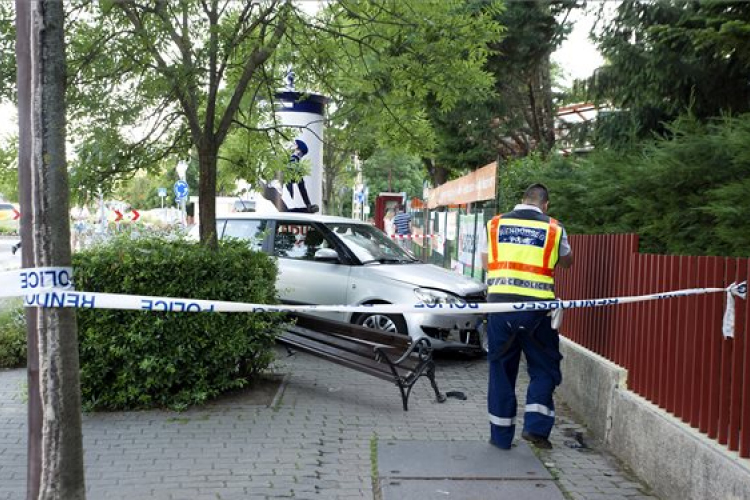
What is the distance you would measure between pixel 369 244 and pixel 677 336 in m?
5.27

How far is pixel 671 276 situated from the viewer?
4.86m

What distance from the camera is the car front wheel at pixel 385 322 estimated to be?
8555 millimetres

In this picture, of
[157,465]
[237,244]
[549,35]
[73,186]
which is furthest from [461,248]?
[157,465]

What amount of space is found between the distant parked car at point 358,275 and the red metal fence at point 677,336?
2174 mm

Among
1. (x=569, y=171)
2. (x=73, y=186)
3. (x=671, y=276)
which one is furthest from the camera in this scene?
(x=569, y=171)

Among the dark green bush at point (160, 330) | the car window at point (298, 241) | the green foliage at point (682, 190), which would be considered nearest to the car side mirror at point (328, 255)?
the car window at point (298, 241)

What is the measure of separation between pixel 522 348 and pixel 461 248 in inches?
320

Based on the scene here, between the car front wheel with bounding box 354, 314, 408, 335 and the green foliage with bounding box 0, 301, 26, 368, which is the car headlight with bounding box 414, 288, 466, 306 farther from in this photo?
the green foliage with bounding box 0, 301, 26, 368

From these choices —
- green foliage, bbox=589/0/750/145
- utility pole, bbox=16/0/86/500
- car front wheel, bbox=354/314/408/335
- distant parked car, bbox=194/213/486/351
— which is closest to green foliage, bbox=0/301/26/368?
distant parked car, bbox=194/213/486/351

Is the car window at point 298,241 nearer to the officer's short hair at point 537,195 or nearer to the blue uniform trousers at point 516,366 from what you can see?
the officer's short hair at point 537,195

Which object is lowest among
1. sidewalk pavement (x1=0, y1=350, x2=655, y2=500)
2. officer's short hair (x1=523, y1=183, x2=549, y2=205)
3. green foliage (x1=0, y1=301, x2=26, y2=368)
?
sidewalk pavement (x1=0, y1=350, x2=655, y2=500)

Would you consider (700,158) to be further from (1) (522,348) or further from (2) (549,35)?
(2) (549,35)

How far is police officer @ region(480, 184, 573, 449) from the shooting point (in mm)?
5375

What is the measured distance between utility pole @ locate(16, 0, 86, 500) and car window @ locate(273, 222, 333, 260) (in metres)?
5.94
